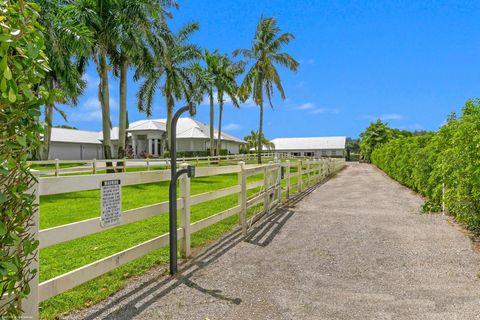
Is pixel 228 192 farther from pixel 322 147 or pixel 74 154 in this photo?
pixel 322 147

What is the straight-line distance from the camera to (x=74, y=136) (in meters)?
Answer: 50.2

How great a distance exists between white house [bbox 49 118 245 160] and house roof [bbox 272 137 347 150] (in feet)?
102

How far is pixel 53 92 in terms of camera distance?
89.0 inches

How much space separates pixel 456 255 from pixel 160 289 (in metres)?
4.49

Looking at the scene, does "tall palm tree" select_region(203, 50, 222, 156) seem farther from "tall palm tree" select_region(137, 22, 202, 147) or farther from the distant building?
the distant building

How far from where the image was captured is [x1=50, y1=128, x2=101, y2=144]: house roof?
46.9m

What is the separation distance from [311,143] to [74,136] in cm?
5040

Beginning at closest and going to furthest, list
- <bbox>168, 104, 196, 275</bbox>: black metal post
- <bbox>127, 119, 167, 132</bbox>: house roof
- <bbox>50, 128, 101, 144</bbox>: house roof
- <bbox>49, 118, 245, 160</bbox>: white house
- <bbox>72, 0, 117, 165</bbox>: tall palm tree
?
<bbox>168, 104, 196, 275</bbox>: black metal post, <bbox>72, 0, 117, 165</bbox>: tall palm tree, <bbox>127, 119, 167, 132</bbox>: house roof, <bbox>49, 118, 245, 160</bbox>: white house, <bbox>50, 128, 101, 144</bbox>: house roof

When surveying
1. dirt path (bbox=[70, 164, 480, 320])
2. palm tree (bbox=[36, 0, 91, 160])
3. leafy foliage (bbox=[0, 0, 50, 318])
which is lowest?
dirt path (bbox=[70, 164, 480, 320])

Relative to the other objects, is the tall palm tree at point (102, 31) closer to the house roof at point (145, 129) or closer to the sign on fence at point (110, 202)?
the sign on fence at point (110, 202)

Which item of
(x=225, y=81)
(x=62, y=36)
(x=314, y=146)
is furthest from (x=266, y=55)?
(x=314, y=146)

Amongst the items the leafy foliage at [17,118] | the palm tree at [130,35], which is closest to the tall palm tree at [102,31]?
the palm tree at [130,35]

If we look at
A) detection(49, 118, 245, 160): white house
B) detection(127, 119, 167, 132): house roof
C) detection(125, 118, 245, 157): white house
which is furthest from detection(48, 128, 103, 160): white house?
detection(127, 119, 167, 132): house roof

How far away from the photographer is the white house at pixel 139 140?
44434 millimetres
